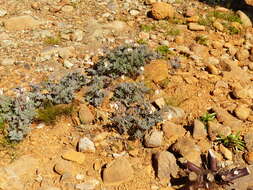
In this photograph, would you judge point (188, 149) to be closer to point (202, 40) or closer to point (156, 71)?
point (156, 71)

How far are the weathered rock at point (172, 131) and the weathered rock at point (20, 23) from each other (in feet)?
11.3

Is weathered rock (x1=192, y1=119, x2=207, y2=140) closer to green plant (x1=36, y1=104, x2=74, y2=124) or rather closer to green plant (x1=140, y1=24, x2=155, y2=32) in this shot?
green plant (x1=36, y1=104, x2=74, y2=124)

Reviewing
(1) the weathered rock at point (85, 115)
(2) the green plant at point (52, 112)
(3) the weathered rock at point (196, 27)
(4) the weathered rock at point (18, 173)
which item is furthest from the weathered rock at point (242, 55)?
(4) the weathered rock at point (18, 173)

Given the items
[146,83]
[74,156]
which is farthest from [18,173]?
[146,83]

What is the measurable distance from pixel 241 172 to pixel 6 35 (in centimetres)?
477

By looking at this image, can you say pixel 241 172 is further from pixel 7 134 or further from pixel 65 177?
pixel 7 134

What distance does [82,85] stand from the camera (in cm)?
650

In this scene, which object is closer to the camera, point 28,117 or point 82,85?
point 28,117

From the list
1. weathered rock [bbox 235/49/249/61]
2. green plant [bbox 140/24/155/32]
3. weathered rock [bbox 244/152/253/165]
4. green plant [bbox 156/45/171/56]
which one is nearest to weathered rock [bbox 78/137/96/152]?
weathered rock [bbox 244/152/253/165]

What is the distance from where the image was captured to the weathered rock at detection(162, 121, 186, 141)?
5746 mm

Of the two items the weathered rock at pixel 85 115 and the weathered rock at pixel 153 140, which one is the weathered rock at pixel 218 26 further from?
the weathered rock at pixel 85 115

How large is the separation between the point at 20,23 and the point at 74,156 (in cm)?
335

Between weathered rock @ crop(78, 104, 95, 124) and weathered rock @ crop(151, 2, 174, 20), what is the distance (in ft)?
9.53

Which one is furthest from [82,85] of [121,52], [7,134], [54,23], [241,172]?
[241,172]
